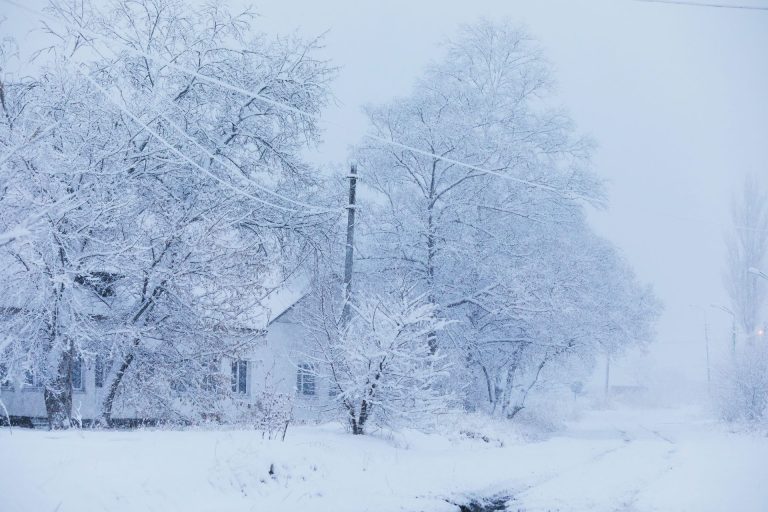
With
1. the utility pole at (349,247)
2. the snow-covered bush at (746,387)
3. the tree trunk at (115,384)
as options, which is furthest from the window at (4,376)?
the snow-covered bush at (746,387)

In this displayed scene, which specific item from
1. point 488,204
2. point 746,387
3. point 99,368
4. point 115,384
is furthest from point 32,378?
point 746,387

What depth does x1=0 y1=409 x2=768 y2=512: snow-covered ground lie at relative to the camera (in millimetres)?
7234

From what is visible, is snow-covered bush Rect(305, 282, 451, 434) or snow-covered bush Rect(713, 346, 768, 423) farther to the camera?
snow-covered bush Rect(713, 346, 768, 423)

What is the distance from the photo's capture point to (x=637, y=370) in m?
95.8

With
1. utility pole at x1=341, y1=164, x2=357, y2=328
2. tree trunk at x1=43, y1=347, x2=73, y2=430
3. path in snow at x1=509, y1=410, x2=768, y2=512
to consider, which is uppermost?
utility pole at x1=341, y1=164, x2=357, y2=328

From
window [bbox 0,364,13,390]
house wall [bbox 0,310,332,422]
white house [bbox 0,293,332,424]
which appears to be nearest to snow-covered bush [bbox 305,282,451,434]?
house wall [bbox 0,310,332,422]

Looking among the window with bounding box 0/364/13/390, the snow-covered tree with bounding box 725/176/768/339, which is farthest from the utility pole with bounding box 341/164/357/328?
the snow-covered tree with bounding box 725/176/768/339

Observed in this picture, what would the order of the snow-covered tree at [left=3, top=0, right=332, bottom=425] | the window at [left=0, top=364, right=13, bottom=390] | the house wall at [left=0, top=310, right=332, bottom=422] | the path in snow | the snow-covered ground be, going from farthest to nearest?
the house wall at [left=0, top=310, right=332, bottom=422] → the snow-covered tree at [left=3, top=0, right=332, bottom=425] → the window at [left=0, top=364, right=13, bottom=390] → the path in snow → the snow-covered ground

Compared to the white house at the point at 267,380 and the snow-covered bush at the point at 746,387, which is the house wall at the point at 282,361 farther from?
the snow-covered bush at the point at 746,387

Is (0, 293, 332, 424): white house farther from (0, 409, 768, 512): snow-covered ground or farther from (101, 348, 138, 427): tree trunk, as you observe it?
(0, 409, 768, 512): snow-covered ground

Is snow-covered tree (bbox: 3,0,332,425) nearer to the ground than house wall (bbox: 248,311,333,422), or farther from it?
farther from it

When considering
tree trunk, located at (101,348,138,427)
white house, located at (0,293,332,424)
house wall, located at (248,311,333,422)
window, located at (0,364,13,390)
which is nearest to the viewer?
window, located at (0,364,13,390)

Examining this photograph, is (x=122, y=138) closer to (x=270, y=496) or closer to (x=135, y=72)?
(x=135, y=72)

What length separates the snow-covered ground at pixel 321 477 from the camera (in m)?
7.23
